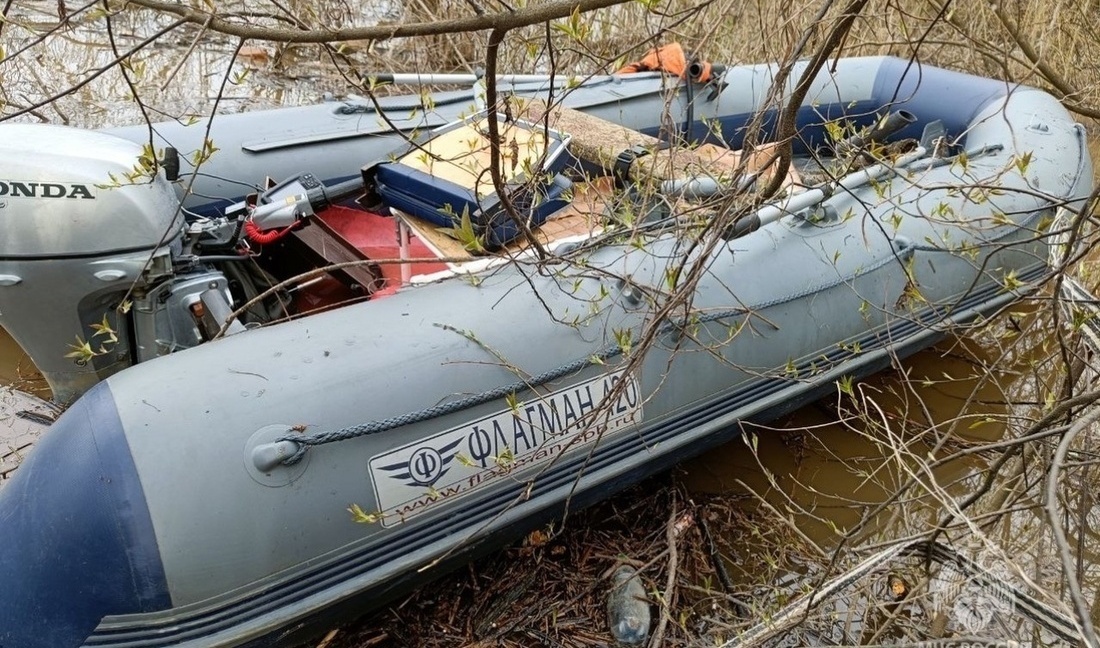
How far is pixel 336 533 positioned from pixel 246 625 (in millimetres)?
224

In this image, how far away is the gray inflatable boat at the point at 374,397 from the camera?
1489mm

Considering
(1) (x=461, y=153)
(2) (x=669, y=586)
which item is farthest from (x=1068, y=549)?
(1) (x=461, y=153)

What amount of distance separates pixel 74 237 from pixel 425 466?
2.97 ft

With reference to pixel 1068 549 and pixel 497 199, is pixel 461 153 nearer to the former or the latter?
pixel 497 199

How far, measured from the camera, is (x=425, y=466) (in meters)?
1.69

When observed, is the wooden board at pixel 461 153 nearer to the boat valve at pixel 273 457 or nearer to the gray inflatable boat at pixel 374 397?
the gray inflatable boat at pixel 374 397

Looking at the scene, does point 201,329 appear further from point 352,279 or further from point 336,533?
→ point 336,533

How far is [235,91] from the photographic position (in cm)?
480

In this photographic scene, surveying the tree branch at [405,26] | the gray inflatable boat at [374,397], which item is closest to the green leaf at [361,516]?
the gray inflatable boat at [374,397]

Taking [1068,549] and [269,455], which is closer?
[1068,549]

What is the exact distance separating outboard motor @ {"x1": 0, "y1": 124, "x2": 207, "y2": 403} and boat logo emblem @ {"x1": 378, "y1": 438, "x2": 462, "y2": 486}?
67 cm

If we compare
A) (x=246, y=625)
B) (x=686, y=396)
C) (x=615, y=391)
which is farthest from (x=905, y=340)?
(x=246, y=625)

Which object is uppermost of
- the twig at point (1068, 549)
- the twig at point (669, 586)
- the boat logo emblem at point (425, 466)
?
the twig at point (1068, 549)

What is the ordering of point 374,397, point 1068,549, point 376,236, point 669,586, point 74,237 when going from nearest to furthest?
point 1068,549 < point 374,397 < point 74,237 < point 669,586 < point 376,236
